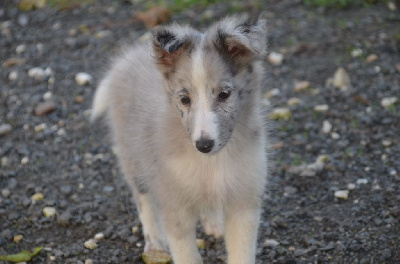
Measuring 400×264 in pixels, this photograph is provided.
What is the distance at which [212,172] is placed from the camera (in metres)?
3.92

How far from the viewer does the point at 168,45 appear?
359 centimetres

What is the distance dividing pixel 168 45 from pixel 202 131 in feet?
1.52

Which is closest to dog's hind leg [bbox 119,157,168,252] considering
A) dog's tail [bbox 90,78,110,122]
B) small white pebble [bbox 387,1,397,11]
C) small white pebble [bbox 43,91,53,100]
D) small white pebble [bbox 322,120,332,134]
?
dog's tail [bbox 90,78,110,122]

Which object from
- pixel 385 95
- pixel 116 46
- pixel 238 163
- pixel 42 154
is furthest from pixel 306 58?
pixel 238 163

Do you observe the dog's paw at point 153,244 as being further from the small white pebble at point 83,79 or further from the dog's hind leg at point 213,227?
the small white pebble at point 83,79

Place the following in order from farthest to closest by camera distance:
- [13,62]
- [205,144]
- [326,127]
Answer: [13,62] < [326,127] < [205,144]

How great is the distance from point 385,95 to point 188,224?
296 centimetres

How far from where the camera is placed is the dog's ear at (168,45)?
3.62 m

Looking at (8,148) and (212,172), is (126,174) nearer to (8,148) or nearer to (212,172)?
(212,172)

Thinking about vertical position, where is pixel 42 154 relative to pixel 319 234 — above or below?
below

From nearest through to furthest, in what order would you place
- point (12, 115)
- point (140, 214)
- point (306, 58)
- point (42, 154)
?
point (140, 214) → point (42, 154) → point (12, 115) → point (306, 58)

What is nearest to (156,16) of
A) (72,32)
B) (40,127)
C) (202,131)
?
(72,32)

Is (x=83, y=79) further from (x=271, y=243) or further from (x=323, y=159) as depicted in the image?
(x=271, y=243)

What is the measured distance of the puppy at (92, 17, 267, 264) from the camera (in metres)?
3.60
